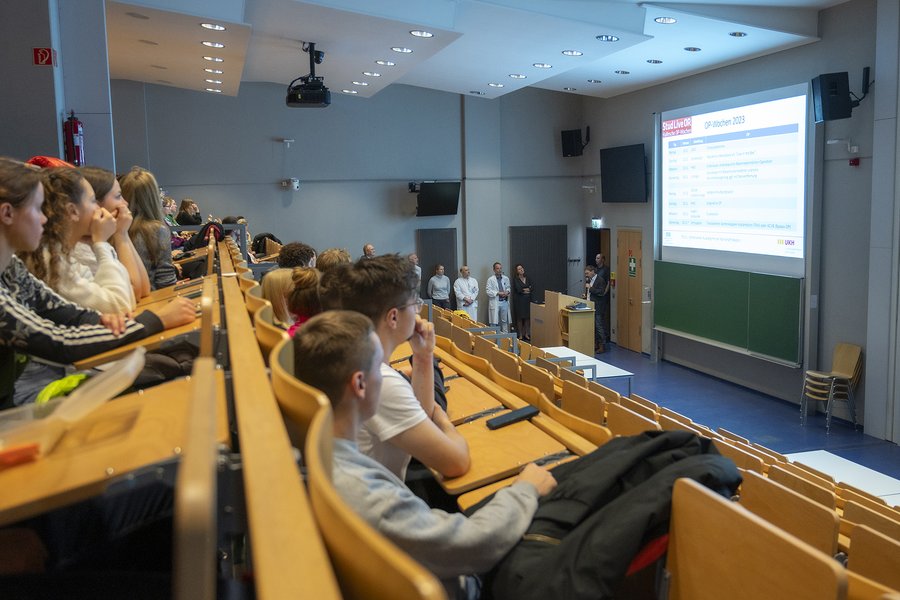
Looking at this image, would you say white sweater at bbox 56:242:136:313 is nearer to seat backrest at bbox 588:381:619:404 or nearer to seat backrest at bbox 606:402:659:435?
seat backrest at bbox 606:402:659:435

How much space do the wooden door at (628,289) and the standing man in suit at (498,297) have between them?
2.16 metres

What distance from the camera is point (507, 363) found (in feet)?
15.6

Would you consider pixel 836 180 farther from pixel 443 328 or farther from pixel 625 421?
pixel 625 421

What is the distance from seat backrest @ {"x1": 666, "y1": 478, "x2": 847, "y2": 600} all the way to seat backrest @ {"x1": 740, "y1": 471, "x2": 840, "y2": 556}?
1292 millimetres

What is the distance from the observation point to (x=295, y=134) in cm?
1310

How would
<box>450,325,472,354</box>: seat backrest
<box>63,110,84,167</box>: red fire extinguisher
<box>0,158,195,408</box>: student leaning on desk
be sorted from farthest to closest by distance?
<box>450,325,472,354</box>: seat backrest, <box>63,110,84,167</box>: red fire extinguisher, <box>0,158,195,408</box>: student leaning on desk

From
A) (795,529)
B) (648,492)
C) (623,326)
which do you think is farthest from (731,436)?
(623,326)

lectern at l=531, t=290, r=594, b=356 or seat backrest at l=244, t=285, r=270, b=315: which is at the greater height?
seat backrest at l=244, t=285, r=270, b=315

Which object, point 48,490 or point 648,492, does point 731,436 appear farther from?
point 48,490

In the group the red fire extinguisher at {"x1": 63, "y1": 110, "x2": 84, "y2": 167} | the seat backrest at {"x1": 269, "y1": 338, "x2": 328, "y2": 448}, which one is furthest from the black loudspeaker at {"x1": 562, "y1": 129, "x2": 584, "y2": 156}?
the seat backrest at {"x1": 269, "y1": 338, "x2": 328, "y2": 448}

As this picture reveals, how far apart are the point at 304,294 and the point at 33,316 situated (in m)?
1.25

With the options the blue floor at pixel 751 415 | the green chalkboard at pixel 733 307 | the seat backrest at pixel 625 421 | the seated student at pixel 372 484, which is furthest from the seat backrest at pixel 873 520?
the green chalkboard at pixel 733 307

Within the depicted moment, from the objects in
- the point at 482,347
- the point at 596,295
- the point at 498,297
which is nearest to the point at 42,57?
the point at 482,347

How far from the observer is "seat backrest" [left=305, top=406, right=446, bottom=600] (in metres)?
0.61
